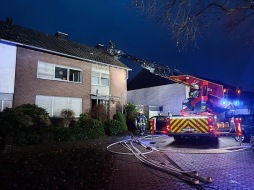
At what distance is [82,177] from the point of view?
548 cm

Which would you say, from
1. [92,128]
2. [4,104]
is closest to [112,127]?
[92,128]

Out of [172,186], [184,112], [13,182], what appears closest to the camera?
[13,182]

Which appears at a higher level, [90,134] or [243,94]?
[243,94]

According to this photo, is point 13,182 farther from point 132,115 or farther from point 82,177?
point 132,115

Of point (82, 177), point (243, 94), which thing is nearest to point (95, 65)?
point (243, 94)

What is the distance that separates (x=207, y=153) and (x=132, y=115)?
11.4 m

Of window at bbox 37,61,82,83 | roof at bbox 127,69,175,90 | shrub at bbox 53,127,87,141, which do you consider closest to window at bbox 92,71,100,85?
window at bbox 37,61,82,83

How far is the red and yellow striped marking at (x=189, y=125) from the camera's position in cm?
1107

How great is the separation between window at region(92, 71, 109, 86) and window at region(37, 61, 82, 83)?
1.45m

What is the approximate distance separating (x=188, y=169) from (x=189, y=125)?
4962mm

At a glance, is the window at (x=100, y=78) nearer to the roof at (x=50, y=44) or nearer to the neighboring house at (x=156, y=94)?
the roof at (x=50, y=44)

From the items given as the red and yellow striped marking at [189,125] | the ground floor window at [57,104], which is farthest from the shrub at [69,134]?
the red and yellow striped marking at [189,125]

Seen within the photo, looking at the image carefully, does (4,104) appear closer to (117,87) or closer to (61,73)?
(61,73)

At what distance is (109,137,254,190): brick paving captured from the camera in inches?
203
